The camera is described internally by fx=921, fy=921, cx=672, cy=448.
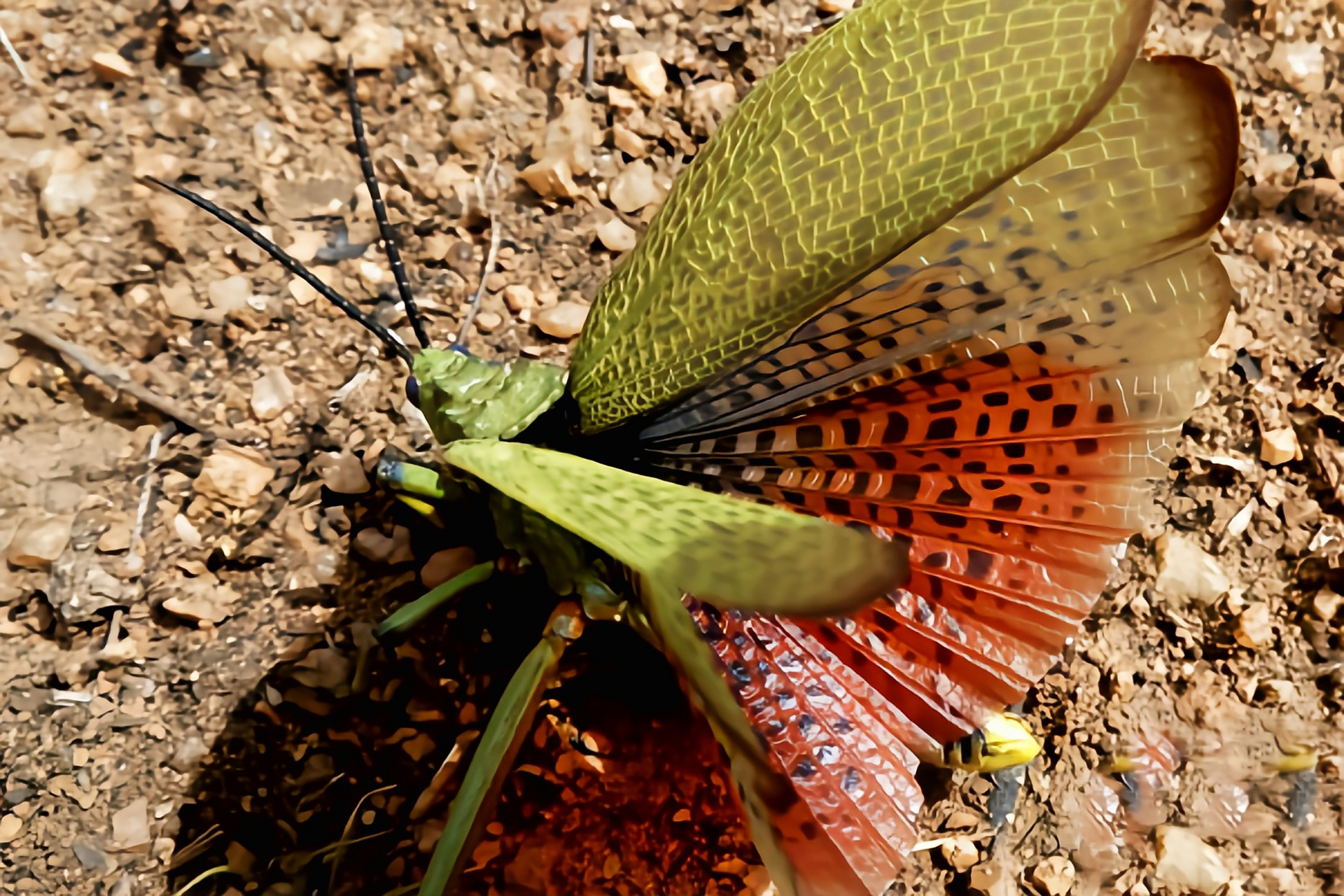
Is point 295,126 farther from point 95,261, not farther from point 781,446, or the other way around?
point 781,446

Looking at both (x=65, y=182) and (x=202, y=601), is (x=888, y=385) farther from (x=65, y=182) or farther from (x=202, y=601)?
(x=65, y=182)

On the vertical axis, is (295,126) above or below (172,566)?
above

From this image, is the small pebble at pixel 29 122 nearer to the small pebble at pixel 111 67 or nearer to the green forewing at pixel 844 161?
the small pebble at pixel 111 67

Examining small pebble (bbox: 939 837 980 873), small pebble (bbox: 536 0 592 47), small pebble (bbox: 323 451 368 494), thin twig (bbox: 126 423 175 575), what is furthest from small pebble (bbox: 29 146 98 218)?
small pebble (bbox: 939 837 980 873)

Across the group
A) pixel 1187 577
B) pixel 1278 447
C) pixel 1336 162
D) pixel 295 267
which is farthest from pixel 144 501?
pixel 1336 162

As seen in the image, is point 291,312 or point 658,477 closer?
point 658,477

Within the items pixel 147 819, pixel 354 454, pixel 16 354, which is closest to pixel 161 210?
pixel 16 354
